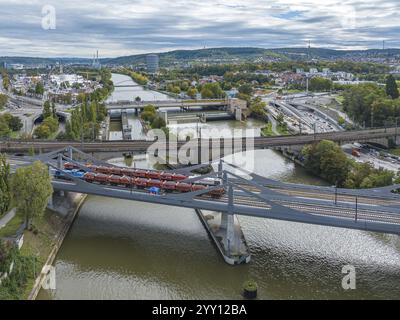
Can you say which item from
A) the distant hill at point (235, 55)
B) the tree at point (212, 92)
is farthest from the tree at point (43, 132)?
the distant hill at point (235, 55)

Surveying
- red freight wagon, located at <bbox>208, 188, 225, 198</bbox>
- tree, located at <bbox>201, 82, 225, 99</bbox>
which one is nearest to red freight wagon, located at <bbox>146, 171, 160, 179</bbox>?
red freight wagon, located at <bbox>208, 188, 225, 198</bbox>

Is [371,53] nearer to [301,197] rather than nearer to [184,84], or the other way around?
[184,84]

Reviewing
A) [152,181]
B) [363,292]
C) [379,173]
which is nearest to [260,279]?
[363,292]

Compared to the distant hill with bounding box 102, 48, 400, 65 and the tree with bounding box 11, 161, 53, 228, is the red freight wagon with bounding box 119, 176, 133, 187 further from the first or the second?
the distant hill with bounding box 102, 48, 400, 65

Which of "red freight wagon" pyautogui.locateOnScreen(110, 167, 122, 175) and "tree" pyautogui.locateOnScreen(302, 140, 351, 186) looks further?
"tree" pyautogui.locateOnScreen(302, 140, 351, 186)

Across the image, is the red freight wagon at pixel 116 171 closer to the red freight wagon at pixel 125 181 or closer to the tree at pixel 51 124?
the red freight wagon at pixel 125 181
